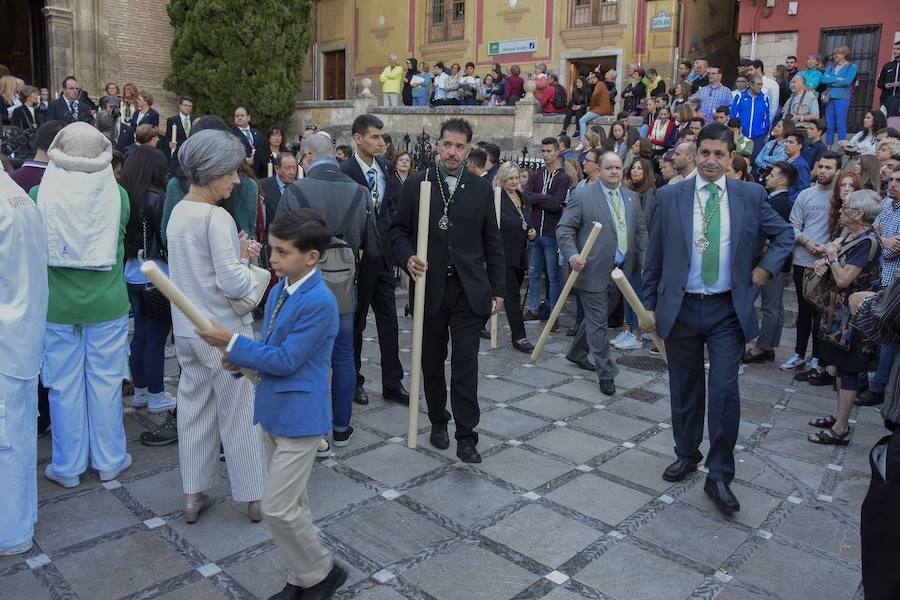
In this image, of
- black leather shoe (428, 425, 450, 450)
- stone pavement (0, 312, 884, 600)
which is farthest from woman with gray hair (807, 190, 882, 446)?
black leather shoe (428, 425, 450, 450)

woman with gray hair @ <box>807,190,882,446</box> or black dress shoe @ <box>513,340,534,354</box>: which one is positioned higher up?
woman with gray hair @ <box>807,190,882,446</box>

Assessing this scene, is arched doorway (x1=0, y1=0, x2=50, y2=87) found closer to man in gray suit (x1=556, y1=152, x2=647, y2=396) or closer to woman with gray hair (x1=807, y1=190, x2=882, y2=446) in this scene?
man in gray suit (x1=556, y1=152, x2=647, y2=396)

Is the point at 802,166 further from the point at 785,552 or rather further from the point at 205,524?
the point at 205,524

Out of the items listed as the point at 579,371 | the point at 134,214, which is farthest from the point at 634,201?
the point at 134,214

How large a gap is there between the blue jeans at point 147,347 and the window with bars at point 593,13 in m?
18.8

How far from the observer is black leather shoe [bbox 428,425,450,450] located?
16.0 feet

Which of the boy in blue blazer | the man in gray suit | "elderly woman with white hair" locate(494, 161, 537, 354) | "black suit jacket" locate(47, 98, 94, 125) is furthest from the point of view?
"black suit jacket" locate(47, 98, 94, 125)


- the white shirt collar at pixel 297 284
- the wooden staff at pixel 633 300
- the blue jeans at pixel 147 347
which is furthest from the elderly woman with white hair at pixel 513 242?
the white shirt collar at pixel 297 284

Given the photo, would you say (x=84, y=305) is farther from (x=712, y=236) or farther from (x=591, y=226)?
(x=591, y=226)

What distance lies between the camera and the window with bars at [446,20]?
24125 mm


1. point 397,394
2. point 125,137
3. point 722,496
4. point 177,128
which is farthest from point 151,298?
point 177,128

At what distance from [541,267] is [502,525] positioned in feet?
17.1

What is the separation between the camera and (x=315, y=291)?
3.02m

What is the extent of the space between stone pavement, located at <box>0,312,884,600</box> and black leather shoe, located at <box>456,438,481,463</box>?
0.27ft
